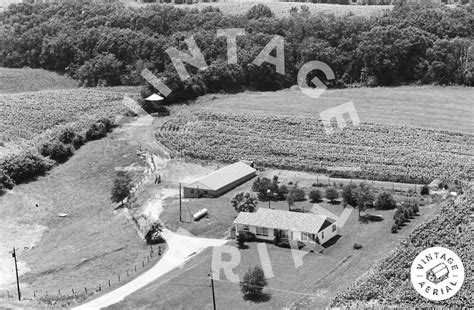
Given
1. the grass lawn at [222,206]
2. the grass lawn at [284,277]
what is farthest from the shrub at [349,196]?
the grass lawn at [284,277]

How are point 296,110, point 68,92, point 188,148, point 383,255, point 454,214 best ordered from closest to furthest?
point 383,255 → point 454,214 → point 188,148 → point 296,110 → point 68,92

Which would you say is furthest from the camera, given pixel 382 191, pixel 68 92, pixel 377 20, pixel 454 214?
pixel 377 20

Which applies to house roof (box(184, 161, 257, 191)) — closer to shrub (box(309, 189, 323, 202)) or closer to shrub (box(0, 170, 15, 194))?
shrub (box(309, 189, 323, 202))

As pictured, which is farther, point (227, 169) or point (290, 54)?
point (290, 54)

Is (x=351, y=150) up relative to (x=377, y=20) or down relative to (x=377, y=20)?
down

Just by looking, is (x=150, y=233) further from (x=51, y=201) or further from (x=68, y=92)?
(x=68, y=92)

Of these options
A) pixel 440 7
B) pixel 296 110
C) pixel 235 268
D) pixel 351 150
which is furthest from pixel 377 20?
pixel 235 268
